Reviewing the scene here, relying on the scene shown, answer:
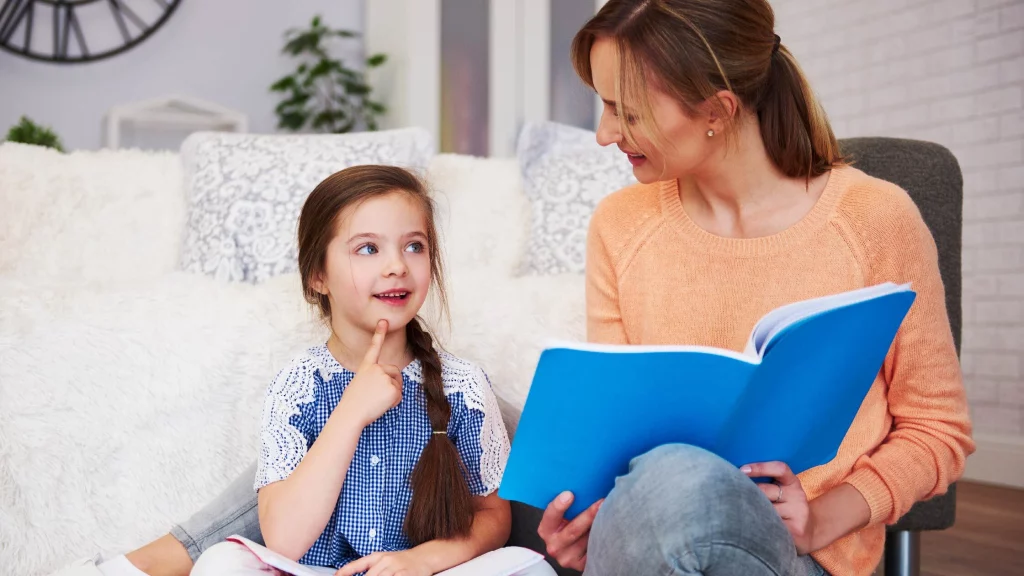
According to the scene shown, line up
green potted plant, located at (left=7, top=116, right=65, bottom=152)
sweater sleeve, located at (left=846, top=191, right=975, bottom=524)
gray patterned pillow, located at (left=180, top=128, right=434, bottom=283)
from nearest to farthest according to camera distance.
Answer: sweater sleeve, located at (left=846, top=191, right=975, bottom=524) < gray patterned pillow, located at (left=180, top=128, right=434, bottom=283) < green potted plant, located at (left=7, top=116, right=65, bottom=152)

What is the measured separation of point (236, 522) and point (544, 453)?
23.1 inches

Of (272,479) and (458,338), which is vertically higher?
(458,338)

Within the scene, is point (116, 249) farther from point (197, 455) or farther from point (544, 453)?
point (544, 453)

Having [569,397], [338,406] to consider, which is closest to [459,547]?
[338,406]

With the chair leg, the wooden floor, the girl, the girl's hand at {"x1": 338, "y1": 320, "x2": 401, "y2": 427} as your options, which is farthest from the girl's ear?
the wooden floor

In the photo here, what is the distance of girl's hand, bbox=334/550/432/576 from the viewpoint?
0.95 metres

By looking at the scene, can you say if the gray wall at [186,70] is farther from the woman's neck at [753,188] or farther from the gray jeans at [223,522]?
the woman's neck at [753,188]

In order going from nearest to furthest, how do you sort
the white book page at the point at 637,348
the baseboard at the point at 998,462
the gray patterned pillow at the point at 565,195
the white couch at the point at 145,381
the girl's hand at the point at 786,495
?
the white book page at the point at 637,348
the girl's hand at the point at 786,495
the white couch at the point at 145,381
the gray patterned pillow at the point at 565,195
the baseboard at the point at 998,462

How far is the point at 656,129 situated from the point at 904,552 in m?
0.85

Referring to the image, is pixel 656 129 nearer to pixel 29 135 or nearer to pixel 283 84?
pixel 29 135

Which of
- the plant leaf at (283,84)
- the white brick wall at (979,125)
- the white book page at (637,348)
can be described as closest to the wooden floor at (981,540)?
the white brick wall at (979,125)

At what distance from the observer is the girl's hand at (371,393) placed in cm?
98

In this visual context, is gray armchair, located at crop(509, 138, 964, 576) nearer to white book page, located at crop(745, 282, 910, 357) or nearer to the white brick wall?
white book page, located at crop(745, 282, 910, 357)

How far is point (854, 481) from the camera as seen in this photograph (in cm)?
86
